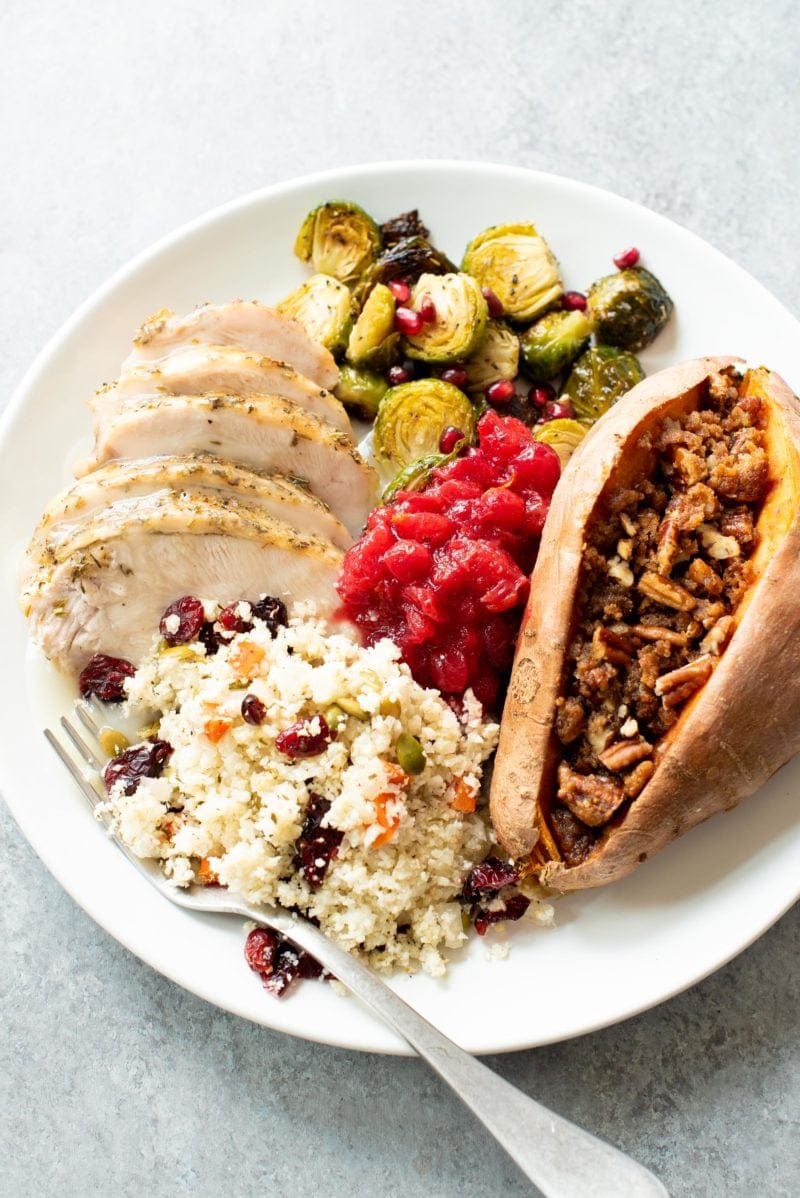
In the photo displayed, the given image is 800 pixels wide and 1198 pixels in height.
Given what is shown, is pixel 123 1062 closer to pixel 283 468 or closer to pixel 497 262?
pixel 283 468

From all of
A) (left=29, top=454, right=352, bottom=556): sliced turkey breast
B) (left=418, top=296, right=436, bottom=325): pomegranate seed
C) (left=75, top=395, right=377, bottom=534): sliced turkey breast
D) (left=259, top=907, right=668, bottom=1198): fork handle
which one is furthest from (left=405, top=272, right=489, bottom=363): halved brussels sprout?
(left=259, top=907, right=668, bottom=1198): fork handle

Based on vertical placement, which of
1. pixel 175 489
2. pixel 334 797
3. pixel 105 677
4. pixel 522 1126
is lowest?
pixel 522 1126

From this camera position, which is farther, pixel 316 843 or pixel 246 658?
pixel 246 658

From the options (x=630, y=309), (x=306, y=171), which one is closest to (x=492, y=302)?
(x=630, y=309)

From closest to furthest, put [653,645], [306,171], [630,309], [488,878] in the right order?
[653,645] → [488,878] → [630,309] → [306,171]

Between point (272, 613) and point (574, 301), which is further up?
point (574, 301)

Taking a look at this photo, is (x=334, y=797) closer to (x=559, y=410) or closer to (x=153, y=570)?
(x=153, y=570)

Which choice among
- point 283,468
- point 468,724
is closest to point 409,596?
point 468,724
